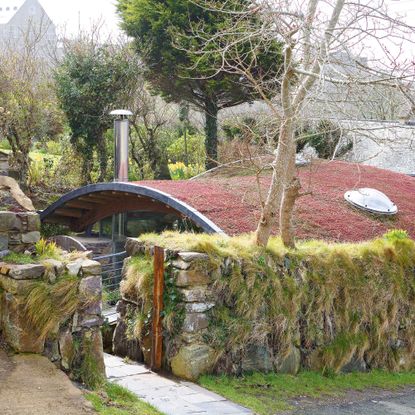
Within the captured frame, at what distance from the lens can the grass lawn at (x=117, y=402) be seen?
6.60 meters

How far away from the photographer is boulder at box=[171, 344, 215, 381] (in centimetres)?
841

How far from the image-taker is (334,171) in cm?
1566

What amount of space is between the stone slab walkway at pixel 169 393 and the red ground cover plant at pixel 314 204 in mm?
3023

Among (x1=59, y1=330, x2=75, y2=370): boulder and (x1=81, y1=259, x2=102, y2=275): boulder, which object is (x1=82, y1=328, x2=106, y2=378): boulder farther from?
(x1=81, y1=259, x2=102, y2=275): boulder

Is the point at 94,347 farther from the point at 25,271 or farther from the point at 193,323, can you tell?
the point at 193,323

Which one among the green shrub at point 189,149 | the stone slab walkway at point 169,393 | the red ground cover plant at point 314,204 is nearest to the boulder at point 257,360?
the stone slab walkway at point 169,393

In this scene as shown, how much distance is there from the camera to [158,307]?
28.4 ft

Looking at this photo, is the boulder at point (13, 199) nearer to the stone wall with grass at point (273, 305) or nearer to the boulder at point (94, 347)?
the boulder at point (94, 347)

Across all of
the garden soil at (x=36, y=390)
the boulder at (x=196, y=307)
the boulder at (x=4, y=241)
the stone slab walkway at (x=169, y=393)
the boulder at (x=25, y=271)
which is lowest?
the stone slab walkway at (x=169, y=393)

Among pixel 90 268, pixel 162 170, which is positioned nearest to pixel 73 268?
pixel 90 268

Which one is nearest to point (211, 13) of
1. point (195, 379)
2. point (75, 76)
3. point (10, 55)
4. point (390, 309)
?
point (75, 76)

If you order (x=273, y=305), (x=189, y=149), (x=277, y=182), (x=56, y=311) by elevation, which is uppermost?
(x=189, y=149)

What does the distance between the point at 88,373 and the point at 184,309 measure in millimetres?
1660

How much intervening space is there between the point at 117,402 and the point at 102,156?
43.6 feet
